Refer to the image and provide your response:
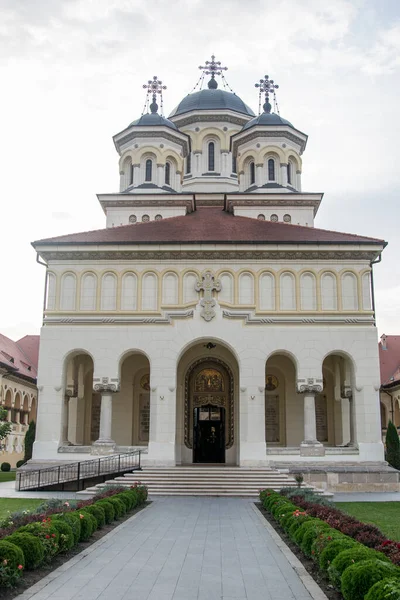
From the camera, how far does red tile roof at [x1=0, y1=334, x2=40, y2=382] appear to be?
4245cm

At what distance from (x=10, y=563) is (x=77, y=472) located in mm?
16728

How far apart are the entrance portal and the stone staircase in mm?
6068

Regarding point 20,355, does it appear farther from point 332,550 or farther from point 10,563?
point 332,550

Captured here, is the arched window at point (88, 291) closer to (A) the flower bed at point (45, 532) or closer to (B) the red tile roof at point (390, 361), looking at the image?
(A) the flower bed at point (45, 532)

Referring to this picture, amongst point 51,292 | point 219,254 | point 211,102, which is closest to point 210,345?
point 219,254

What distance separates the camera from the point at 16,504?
19172mm

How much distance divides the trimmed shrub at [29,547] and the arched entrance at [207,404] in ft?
68.6

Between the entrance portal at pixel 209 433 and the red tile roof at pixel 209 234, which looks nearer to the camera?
the red tile roof at pixel 209 234

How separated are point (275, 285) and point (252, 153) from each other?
13.7 meters

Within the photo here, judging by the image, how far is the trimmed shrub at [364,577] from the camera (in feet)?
24.4

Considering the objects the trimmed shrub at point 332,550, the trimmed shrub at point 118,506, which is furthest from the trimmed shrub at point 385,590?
the trimmed shrub at point 118,506

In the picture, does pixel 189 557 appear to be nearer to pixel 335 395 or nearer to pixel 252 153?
pixel 335 395

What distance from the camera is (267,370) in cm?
3192

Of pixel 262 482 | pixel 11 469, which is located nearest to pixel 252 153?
pixel 262 482
